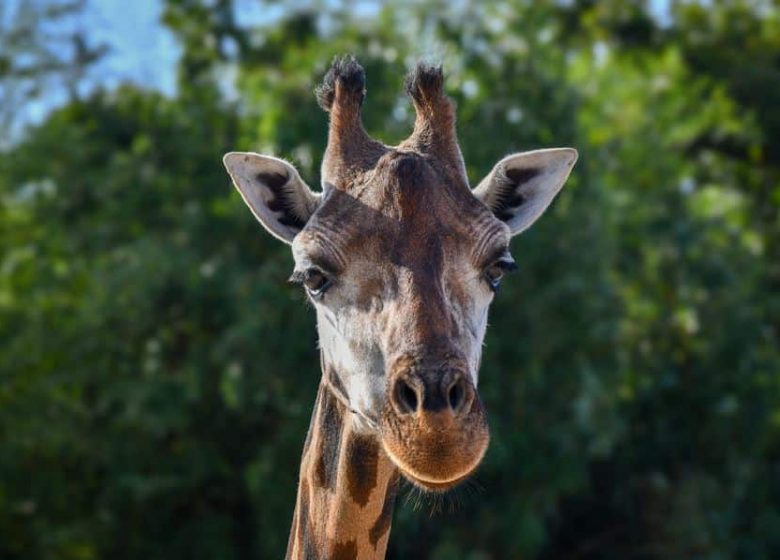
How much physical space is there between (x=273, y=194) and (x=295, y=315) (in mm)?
15033

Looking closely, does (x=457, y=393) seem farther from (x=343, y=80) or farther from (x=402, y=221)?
(x=343, y=80)

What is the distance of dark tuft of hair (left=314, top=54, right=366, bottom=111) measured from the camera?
23.6ft

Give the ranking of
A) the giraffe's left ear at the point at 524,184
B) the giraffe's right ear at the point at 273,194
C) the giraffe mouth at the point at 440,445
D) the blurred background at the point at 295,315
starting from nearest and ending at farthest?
the giraffe mouth at the point at 440,445 < the giraffe's right ear at the point at 273,194 < the giraffe's left ear at the point at 524,184 < the blurred background at the point at 295,315

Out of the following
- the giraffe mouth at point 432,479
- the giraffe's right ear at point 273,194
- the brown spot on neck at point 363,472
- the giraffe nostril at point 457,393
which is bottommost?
the giraffe mouth at point 432,479

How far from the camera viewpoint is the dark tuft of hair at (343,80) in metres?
7.18

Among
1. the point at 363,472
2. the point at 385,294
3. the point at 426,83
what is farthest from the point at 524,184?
the point at 363,472

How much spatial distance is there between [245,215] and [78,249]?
3.88 metres

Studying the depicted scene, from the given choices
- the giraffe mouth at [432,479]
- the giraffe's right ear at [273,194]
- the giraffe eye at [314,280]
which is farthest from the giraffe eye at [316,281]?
the giraffe mouth at [432,479]

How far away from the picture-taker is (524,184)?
24.3ft

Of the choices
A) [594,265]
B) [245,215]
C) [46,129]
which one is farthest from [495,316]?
[46,129]

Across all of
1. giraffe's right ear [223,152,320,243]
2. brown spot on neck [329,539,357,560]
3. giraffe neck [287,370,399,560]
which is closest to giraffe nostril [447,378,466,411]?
giraffe neck [287,370,399,560]

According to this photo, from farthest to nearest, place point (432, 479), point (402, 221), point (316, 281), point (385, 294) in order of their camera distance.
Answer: point (316, 281) < point (402, 221) < point (385, 294) < point (432, 479)

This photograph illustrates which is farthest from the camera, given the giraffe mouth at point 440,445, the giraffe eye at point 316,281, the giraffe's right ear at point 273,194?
the giraffe's right ear at point 273,194

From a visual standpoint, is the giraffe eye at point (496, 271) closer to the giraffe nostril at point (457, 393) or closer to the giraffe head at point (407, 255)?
the giraffe head at point (407, 255)
